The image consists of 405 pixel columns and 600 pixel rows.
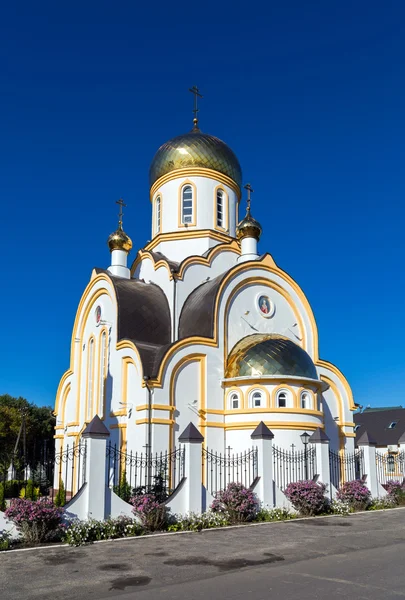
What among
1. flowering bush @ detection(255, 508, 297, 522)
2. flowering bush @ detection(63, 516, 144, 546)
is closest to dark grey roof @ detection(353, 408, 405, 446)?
flowering bush @ detection(255, 508, 297, 522)

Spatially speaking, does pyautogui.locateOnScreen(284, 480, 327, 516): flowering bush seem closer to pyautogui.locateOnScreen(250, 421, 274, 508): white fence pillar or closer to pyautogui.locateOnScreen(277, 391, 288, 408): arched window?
pyautogui.locateOnScreen(250, 421, 274, 508): white fence pillar

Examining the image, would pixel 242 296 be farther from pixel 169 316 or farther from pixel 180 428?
pixel 180 428

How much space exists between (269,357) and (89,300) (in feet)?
24.4

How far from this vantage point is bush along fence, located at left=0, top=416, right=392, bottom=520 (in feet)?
Result: 34.7

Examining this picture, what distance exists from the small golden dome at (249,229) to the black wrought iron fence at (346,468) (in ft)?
27.0

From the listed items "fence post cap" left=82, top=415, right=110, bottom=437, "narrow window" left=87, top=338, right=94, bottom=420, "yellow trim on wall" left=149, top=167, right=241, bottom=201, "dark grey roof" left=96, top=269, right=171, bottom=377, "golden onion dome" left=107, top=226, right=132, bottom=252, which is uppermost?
"yellow trim on wall" left=149, top=167, right=241, bottom=201

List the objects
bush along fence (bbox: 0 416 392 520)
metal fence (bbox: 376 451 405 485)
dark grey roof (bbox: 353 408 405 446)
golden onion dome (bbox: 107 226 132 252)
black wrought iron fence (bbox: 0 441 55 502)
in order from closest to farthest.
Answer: bush along fence (bbox: 0 416 392 520) < metal fence (bbox: 376 451 405 485) < black wrought iron fence (bbox: 0 441 55 502) < golden onion dome (bbox: 107 226 132 252) < dark grey roof (bbox: 353 408 405 446)

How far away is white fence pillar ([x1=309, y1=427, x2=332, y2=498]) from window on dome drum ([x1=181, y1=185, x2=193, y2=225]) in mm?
10616

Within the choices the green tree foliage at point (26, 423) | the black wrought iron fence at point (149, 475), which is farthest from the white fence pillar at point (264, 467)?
the green tree foliage at point (26, 423)

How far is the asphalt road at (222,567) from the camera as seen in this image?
6.32 meters

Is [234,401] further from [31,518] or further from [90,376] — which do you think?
[31,518]

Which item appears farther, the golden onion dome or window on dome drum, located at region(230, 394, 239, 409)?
the golden onion dome

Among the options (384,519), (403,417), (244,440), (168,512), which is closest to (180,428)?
(244,440)

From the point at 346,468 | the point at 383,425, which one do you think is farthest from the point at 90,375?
the point at 383,425
